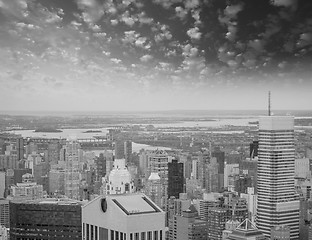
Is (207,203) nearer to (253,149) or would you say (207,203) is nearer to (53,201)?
(253,149)

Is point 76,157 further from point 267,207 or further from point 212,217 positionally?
point 267,207

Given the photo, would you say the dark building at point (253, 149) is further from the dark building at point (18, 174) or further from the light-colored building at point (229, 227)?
the dark building at point (18, 174)

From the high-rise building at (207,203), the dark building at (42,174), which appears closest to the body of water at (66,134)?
the dark building at (42,174)

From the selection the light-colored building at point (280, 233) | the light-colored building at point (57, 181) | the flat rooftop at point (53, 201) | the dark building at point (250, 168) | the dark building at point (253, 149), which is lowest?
the light-colored building at point (280, 233)

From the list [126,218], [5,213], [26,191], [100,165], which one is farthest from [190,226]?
[126,218]

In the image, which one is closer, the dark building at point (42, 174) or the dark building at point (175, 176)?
the dark building at point (42, 174)
